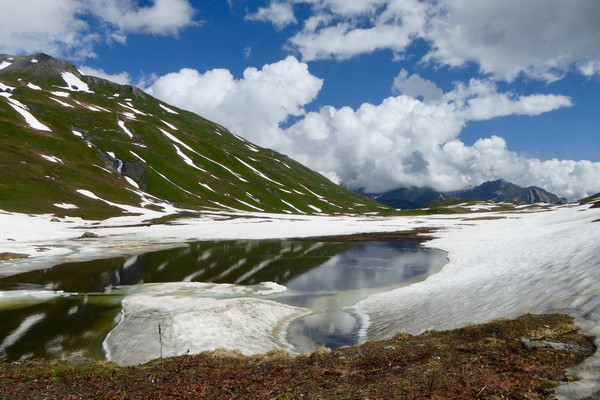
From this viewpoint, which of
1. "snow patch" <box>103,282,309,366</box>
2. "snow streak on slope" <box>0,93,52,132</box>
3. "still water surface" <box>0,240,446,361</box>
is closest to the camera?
"snow patch" <box>103,282,309,366</box>

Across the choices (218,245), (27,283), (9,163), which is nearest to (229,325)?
(27,283)

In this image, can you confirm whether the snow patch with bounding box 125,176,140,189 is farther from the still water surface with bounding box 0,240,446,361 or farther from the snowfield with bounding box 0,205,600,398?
the snowfield with bounding box 0,205,600,398

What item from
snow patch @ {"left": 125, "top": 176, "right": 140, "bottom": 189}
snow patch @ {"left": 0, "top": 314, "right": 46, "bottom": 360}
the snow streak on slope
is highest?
the snow streak on slope

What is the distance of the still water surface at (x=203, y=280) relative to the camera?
2328 centimetres

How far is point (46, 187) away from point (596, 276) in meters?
143

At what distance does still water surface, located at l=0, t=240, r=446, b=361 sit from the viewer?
76.4ft

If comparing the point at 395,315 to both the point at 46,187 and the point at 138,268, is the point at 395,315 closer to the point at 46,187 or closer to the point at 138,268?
the point at 138,268

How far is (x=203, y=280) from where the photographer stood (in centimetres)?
4091

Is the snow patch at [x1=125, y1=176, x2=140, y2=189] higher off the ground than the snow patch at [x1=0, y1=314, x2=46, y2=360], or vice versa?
the snow patch at [x1=125, y1=176, x2=140, y2=189]

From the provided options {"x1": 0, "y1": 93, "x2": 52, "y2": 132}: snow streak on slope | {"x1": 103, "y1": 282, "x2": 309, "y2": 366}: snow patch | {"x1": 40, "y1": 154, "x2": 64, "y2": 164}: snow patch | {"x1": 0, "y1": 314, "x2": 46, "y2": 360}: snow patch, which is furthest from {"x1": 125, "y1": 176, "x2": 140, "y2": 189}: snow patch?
{"x1": 0, "y1": 314, "x2": 46, "y2": 360}: snow patch

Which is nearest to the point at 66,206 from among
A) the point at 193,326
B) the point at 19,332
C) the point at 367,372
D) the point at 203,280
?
the point at 203,280

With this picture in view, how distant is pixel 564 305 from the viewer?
56.6ft

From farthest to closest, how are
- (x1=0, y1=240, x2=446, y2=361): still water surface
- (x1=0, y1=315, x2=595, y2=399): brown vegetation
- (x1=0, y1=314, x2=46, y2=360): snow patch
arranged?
1. (x1=0, y1=240, x2=446, y2=361): still water surface
2. (x1=0, y1=314, x2=46, y2=360): snow patch
3. (x1=0, y1=315, x2=595, y2=399): brown vegetation

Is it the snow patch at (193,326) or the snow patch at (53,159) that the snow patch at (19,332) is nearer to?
the snow patch at (193,326)
